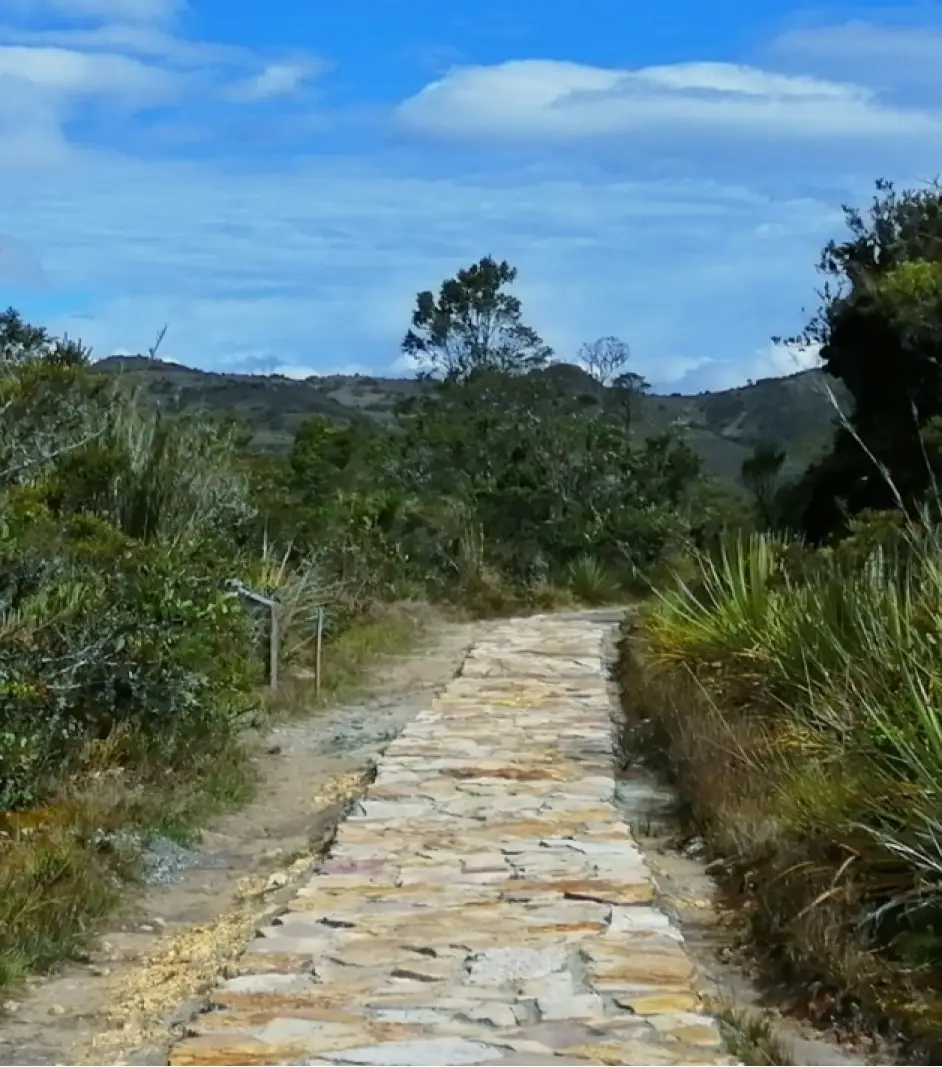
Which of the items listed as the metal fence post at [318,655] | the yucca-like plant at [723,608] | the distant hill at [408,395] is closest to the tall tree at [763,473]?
the yucca-like plant at [723,608]

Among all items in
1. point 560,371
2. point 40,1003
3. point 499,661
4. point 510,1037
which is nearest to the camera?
point 510,1037

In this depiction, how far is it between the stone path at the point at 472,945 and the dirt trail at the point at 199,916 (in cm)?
25

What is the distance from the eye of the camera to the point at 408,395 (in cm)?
4856

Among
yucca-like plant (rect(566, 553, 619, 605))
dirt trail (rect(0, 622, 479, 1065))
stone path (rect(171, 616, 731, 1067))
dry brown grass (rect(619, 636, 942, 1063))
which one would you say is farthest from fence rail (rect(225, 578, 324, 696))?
yucca-like plant (rect(566, 553, 619, 605))

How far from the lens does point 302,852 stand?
7.74m

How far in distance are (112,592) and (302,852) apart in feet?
7.12

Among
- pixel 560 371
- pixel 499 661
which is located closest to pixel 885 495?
pixel 499 661

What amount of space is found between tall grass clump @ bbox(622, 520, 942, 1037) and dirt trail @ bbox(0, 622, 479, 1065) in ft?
6.55

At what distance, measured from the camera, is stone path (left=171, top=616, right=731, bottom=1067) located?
4.74m

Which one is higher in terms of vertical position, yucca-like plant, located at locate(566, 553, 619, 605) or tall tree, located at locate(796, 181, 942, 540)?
tall tree, located at locate(796, 181, 942, 540)

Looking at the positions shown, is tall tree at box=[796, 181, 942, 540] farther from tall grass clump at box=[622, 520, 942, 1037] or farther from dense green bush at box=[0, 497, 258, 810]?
dense green bush at box=[0, 497, 258, 810]

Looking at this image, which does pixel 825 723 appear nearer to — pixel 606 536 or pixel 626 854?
pixel 626 854

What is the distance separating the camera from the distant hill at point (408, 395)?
39281mm

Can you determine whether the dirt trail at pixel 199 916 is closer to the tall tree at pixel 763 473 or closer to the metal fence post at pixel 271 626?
the metal fence post at pixel 271 626
